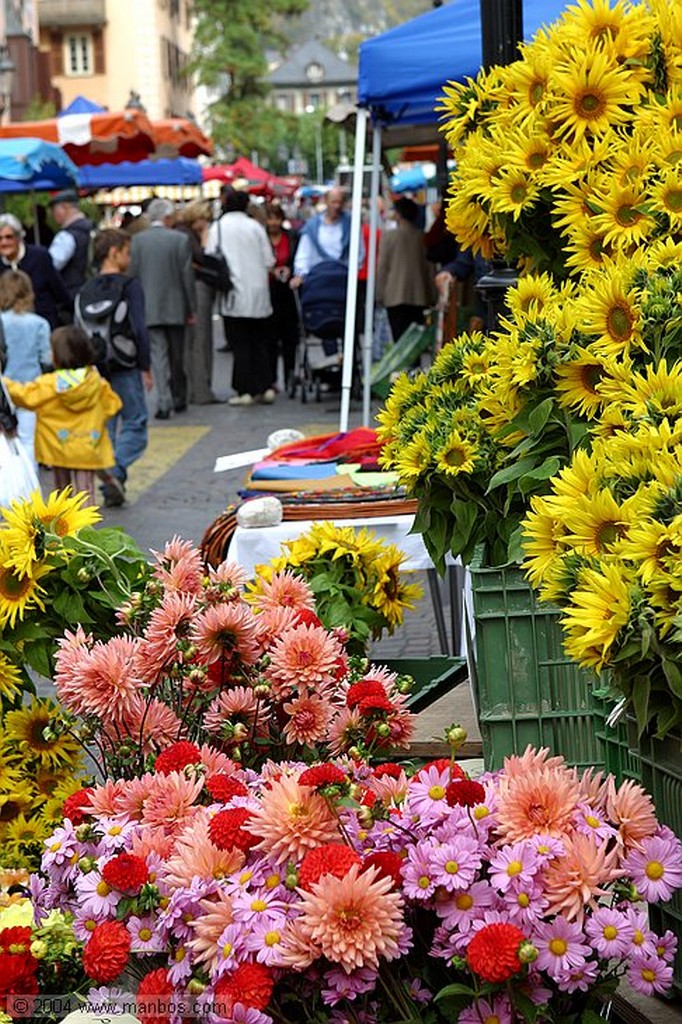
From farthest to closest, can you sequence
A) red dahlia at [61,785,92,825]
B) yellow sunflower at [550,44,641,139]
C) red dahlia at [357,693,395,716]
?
yellow sunflower at [550,44,641,139] < red dahlia at [357,693,395,716] < red dahlia at [61,785,92,825]

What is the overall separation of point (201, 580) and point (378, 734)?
534 mm

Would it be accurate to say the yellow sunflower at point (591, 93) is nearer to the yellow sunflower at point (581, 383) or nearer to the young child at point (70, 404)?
the yellow sunflower at point (581, 383)

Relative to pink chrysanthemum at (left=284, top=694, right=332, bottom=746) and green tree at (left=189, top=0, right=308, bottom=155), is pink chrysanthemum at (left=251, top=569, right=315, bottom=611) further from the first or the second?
green tree at (left=189, top=0, right=308, bottom=155)

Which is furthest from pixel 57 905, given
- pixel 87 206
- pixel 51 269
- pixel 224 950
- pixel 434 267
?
pixel 87 206

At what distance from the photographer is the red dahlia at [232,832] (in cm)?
241

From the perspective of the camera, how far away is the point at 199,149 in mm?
22281

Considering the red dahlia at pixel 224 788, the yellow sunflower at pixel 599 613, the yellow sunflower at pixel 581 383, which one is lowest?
the red dahlia at pixel 224 788

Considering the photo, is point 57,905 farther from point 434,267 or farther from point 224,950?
point 434,267

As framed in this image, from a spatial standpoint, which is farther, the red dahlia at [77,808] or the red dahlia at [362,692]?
the red dahlia at [362,692]

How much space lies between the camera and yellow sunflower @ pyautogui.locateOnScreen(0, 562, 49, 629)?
3.50 metres

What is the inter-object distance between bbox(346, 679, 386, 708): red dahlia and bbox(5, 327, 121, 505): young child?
292 inches

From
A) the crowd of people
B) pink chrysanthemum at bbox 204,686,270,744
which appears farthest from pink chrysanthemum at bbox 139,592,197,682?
the crowd of people

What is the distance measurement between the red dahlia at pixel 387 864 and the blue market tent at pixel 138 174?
23.7m

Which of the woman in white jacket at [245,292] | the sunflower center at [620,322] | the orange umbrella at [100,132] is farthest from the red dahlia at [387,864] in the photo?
the orange umbrella at [100,132]
